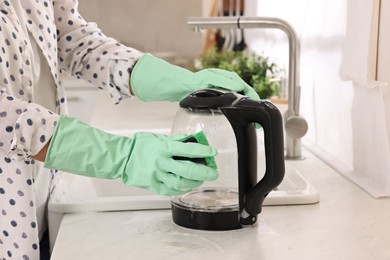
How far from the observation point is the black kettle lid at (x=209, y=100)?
3.54ft

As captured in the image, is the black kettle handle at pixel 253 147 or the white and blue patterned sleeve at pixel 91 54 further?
the white and blue patterned sleeve at pixel 91 54

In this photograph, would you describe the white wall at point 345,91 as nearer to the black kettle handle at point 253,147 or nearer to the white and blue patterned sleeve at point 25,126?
the black kettle handle at point 253,147

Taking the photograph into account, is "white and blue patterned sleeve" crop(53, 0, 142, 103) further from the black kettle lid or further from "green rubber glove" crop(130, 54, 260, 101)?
the black kettle lid

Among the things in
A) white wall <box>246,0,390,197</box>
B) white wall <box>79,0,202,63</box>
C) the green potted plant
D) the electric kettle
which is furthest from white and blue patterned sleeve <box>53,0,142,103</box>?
white wall <box>79,0,202,63</box>

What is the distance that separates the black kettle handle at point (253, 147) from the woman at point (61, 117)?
0.06m

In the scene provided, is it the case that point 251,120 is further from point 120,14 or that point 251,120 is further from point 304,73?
point 120,14

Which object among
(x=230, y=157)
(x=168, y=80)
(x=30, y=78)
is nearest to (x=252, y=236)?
(x=230, y=157)

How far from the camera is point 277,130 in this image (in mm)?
1044

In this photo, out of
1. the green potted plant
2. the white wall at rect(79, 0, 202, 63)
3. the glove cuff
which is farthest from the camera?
the white wall at rect(79, 0, 202, 63)

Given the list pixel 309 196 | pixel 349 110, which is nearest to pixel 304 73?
pixel 349 110

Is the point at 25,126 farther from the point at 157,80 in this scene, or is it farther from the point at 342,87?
the point at 342,87

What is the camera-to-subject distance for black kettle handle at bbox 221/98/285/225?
104 cm

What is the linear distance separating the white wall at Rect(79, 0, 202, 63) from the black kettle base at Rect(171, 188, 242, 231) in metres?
2.80

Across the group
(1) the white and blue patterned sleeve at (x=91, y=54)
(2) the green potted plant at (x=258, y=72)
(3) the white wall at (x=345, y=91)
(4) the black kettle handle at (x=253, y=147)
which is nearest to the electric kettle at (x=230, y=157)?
(4) the black kettle handle at (x=253, y=147)
